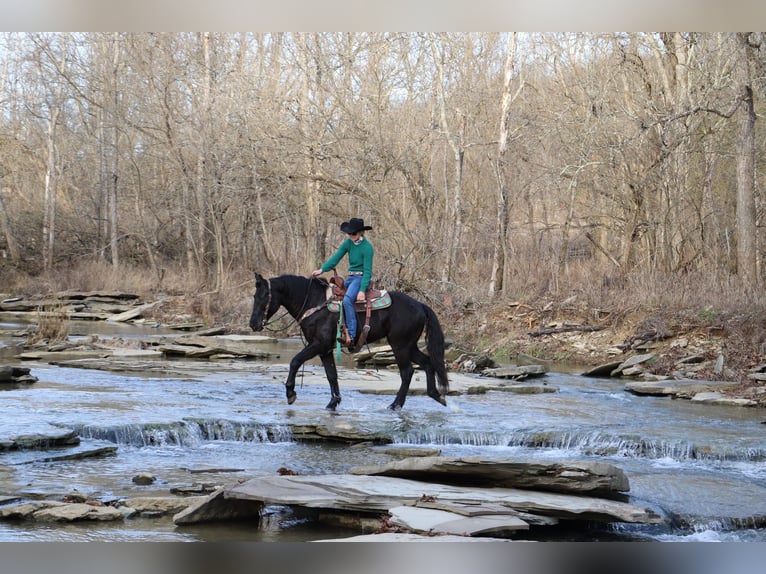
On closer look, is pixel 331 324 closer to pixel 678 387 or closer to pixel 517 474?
pixel 517 474

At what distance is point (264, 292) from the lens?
8383 mm

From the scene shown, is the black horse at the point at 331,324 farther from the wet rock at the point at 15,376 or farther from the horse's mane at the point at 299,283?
the wet rock at the point at 15,376

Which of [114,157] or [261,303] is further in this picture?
[114,157]

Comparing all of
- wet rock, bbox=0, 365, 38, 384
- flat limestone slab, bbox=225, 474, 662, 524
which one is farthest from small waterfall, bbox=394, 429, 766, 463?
wet rock, bbox=0, 365, 38, 384

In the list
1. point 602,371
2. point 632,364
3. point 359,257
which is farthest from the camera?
point 632,364

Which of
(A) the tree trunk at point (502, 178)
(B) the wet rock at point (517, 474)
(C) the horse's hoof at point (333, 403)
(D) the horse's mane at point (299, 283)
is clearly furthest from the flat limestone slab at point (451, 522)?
(A) the tree trunk at point (502, 178)

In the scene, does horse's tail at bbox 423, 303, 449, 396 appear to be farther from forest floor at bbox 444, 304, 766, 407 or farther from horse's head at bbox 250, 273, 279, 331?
forest floor at bbox 444, 304, 766, 407

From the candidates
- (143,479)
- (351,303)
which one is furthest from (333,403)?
(143,479)

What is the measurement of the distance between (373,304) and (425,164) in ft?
32.6

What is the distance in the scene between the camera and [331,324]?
8.47 m

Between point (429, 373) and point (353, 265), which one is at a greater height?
point (353, 265)

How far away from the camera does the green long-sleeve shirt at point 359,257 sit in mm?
8117

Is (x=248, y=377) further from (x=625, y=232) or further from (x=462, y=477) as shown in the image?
(x=625, y=232)

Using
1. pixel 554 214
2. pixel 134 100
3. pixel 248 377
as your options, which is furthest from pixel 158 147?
pixel 248 377
